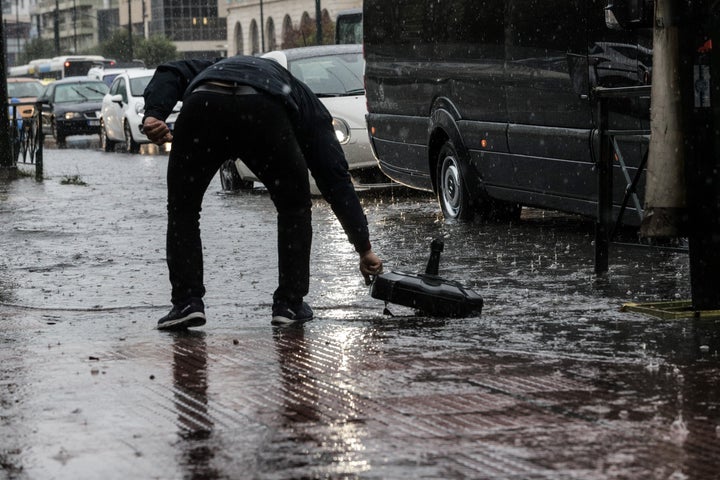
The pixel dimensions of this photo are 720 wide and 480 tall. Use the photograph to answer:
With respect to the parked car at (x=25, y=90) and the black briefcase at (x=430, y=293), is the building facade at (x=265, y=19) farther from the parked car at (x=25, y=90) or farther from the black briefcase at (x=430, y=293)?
the black briefcase at (x=430, y=293)

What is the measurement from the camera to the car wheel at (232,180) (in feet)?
61.6

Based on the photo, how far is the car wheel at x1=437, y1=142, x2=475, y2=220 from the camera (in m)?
13.6

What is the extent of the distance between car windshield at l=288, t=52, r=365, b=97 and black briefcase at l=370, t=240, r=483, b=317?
10136 mm

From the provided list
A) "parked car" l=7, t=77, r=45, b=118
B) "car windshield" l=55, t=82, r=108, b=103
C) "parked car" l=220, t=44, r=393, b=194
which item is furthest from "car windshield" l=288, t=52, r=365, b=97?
"parked car" l=7, t=77, r=45, b=118

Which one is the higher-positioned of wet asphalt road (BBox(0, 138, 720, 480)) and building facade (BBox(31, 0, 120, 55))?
building facade (BBox(31, 0, 120, 55))

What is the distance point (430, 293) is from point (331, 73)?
10852 millimetres

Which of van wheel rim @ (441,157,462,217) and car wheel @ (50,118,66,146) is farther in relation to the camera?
car wheel @ (50,118,66,146)

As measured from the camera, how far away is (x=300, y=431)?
199 inches

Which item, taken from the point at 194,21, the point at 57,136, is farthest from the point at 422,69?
the point at 194,21

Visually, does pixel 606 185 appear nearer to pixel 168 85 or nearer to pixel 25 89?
pixel 168 85

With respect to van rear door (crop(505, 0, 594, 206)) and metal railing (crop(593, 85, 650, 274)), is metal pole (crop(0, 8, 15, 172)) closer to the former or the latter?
van rear door (crop(505, 0, 594, 206))

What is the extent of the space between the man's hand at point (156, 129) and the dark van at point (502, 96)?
93.2 inches

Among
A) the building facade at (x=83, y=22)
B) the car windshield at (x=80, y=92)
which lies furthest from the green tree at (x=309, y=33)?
the building facade at (x=83, y=22)

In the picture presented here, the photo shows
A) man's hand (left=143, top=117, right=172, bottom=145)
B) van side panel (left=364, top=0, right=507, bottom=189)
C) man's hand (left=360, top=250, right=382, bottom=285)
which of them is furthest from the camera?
van side panel (left=364, top=0, right=507, bottom=189)
